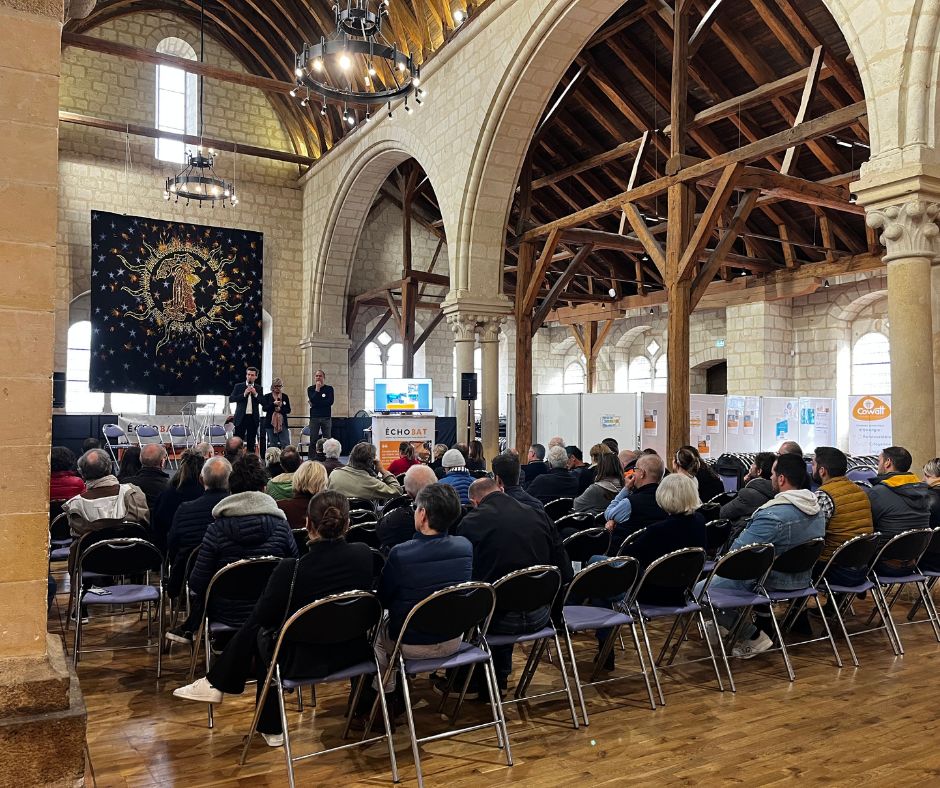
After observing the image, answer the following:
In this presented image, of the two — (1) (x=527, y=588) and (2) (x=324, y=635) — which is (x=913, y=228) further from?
(2) (x=324, y=635)

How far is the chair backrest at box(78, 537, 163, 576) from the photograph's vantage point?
3.63 meters

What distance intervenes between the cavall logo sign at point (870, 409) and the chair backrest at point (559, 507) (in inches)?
250

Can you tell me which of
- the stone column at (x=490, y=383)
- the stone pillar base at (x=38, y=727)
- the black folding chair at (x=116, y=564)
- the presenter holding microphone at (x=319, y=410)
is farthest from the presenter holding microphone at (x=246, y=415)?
the stone pillar base at (x=38, y=727)

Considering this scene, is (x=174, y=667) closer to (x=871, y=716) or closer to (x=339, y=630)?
(x=339, y=630)

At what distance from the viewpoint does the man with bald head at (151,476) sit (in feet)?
16.0

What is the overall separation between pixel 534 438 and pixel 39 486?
9.47 metres

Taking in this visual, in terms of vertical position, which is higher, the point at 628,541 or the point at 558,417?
the point at 558,417

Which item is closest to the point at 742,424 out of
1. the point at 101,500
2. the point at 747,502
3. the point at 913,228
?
the point at 913,228

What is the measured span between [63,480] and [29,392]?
147 inches

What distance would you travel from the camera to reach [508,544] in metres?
3.26

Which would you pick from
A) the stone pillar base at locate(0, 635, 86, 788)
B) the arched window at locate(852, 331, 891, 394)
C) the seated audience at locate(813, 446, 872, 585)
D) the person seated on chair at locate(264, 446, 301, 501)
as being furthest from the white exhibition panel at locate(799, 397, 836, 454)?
the stone pillar base at locate(0, 635, 86, 788)

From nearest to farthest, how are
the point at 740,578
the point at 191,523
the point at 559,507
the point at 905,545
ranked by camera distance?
the point at 740,578, the point at 191,523, the point at 905,545, the point at 559,507

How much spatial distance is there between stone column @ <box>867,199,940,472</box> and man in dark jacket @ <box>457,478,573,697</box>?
9.67ft

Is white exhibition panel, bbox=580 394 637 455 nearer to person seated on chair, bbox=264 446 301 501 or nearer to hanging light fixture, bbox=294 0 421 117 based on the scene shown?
hanging light fixture, bbox=294 0 421 117
